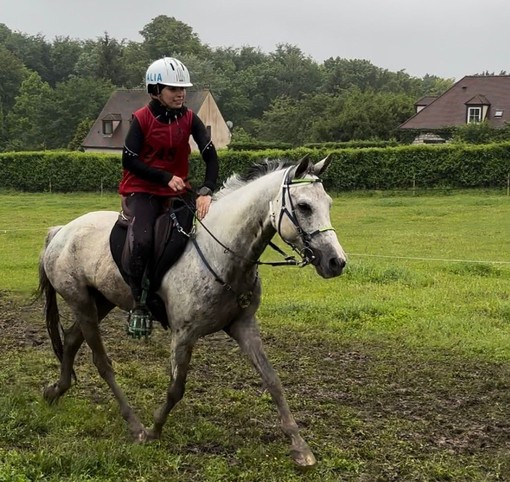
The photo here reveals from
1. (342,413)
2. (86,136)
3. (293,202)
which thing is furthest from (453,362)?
(86,136)

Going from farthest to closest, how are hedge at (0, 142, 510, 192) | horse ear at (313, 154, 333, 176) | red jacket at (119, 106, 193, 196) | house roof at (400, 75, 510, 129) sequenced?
house roof at (400, 75, 510, 129) → hedge at (0, 142, 510, 192) → red jacket at (119, 106, 193, 196) → horse ear at (313, 154, 333, 176)

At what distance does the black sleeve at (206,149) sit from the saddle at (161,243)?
0.26 metres

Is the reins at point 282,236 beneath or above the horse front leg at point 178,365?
above

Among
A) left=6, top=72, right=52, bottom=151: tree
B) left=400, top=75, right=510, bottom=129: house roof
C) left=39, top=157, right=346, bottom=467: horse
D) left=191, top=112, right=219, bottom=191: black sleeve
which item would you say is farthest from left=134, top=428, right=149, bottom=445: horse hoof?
left=6, top=72, right=52, bottom=151: tree

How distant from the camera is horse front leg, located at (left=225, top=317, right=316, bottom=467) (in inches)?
199

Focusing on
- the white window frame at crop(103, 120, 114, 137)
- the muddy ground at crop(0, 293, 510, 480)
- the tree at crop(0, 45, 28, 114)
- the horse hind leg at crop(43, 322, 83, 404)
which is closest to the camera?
the muddy ground at crop(0, 293, 510, 480)

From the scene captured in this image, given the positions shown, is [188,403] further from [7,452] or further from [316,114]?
[316,114]

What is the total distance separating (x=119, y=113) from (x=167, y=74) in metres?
57.9

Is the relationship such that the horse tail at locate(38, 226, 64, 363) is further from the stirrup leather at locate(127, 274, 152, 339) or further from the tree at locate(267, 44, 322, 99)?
the tree at locate(267, 44, 322, 99)

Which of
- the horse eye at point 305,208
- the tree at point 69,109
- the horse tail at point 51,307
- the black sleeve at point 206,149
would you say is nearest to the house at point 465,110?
the tree at point 69,109

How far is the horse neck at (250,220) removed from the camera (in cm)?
519

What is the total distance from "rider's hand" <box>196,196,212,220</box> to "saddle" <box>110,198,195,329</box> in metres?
0.09

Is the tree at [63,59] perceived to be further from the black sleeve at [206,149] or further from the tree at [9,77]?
the black sleeve at [206,149]

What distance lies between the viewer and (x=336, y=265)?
455 centimetres
